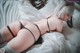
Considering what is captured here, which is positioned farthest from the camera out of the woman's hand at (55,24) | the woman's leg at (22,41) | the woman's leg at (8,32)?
the woman's hand at (55,24)

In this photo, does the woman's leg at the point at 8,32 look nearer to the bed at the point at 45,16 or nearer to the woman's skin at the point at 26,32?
the woman's skin at the point at 26,32

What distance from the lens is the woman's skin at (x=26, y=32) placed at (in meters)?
0.92

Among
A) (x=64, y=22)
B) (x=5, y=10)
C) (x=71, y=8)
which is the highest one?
(x=5, y=10)

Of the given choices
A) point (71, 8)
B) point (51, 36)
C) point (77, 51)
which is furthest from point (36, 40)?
point (71, 8)

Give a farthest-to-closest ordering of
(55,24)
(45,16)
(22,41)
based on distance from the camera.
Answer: (45,16), (55,24), (22,41)

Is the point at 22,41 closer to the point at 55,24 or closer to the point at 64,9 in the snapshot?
the point at 55,24

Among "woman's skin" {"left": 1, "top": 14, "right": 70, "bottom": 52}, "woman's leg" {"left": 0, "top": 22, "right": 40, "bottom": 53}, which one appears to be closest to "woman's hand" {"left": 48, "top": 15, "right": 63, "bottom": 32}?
"woman's skin" {"left": 1, "top": 14, "right": 70, "bottom": 52}

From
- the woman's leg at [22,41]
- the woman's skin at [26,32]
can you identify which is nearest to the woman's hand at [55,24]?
the woman's skin at [26,32]

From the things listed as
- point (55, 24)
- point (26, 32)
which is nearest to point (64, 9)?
point (55, 24)

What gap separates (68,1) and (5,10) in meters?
0.58

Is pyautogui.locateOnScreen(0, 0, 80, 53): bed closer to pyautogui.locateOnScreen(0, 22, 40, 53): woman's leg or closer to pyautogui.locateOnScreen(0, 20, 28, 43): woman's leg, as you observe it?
pyautogui.locateOnScreen(0, 22, 40, 53): woman's leg

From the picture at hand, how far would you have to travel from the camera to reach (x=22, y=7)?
54.9 inches

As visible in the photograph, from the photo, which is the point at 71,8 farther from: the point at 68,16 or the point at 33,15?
the point at 33,15

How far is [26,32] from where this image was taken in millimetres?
985
